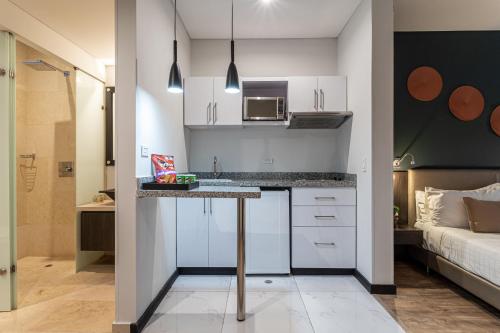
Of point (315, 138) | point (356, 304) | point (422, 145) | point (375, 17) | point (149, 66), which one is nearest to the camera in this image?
point (149, 66)

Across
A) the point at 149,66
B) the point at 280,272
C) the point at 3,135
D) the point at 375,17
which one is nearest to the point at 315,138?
the point at 375,17

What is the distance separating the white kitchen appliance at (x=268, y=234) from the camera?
2.80 m

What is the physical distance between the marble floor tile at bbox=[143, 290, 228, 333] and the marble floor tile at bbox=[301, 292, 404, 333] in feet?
2.35

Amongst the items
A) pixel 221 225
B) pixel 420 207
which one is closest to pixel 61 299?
pixel 221 225

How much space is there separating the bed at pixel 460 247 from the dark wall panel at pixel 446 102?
0.20 m

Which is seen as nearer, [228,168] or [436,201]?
[436,201]

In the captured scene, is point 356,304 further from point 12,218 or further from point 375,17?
point 12,218

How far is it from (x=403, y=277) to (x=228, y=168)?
2263mm

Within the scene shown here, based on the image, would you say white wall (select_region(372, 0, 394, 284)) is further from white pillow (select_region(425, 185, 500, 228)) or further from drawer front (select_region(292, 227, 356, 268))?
white pillow (select_region(425, 185, 500, 228))

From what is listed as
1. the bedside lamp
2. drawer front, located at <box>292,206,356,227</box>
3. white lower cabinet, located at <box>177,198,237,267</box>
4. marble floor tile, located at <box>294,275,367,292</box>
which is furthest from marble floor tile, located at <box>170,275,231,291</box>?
the bedside lamp

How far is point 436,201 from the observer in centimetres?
281

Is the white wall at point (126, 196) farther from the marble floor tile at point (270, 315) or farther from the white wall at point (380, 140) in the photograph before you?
the white wall at point (380, 140)

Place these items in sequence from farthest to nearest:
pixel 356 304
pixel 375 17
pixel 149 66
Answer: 1. pixel 375 17
2. pixel 356 304
3. pixel 149 66

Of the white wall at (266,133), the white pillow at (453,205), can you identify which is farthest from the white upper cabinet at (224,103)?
the white pillow at (453,205)
